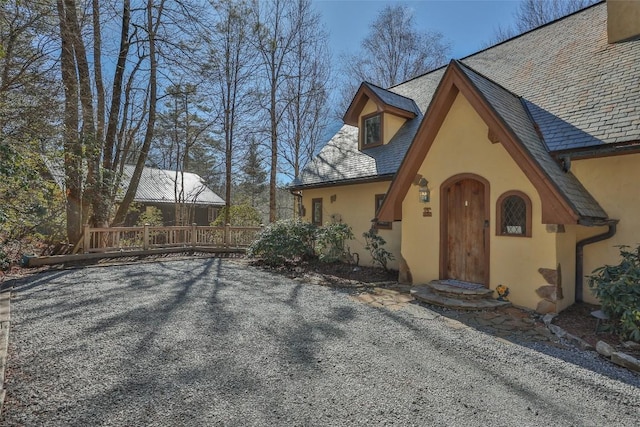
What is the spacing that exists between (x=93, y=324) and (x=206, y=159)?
21.6 metres

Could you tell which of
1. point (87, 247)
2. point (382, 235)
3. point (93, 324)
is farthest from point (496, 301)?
point (87, 247)

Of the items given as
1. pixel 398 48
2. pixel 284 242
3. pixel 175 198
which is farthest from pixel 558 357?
pixel 175 198

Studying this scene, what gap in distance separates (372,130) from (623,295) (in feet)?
27.5

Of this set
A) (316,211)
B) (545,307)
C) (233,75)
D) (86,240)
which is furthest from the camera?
(233,75)

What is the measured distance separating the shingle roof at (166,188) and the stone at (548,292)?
20569mm

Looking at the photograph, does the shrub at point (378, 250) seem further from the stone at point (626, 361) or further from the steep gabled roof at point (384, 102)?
the stone at point (626, 361)

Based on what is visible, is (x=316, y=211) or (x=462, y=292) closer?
(x=462, y=292)

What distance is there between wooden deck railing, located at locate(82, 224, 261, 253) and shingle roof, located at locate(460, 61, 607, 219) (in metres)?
9.16

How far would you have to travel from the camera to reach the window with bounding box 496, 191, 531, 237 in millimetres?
5418

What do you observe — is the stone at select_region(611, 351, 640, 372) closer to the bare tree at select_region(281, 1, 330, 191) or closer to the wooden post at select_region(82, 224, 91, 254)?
the wooden post at select_region(82, 224, 91, 254)

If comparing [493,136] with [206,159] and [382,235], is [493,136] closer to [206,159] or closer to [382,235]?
[382,235]

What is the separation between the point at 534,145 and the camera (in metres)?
5.55

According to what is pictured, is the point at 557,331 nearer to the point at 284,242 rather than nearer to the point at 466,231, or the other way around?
the point at 466,231

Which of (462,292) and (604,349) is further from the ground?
(462,292)
